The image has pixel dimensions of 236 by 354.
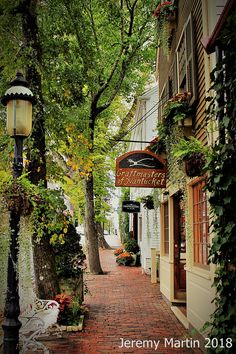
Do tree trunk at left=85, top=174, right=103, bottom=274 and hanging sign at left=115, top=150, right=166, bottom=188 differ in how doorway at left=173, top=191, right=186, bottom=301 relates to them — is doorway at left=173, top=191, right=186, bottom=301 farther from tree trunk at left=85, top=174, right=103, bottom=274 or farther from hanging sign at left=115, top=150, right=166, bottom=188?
tree trunk at left=85, top=174, right=103, bottom=274

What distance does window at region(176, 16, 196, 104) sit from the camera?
7414mm

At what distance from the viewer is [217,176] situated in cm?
405

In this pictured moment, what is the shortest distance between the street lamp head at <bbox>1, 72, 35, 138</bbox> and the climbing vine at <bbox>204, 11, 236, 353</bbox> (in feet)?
7.85

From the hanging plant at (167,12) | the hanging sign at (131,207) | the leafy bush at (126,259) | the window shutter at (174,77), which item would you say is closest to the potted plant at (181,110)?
the window shutter at (174,77)

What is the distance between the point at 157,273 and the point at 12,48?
32.7 ft

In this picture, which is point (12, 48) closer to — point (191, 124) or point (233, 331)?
point (191, 124)

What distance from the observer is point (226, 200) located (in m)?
3.94

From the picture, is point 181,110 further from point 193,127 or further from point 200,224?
point 200,224

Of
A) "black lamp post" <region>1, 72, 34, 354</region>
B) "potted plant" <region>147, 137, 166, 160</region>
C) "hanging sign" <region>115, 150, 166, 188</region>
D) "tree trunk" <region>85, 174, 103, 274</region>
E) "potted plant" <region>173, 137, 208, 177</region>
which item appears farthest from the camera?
"tree trunk" <region>85, 174, 103, 274</region>

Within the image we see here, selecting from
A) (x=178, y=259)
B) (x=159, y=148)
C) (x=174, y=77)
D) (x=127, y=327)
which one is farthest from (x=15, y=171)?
(x=178, y=259)

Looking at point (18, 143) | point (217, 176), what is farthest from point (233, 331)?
point (18, 143)

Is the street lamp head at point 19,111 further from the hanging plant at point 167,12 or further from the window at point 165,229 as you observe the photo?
the window at point 165,229

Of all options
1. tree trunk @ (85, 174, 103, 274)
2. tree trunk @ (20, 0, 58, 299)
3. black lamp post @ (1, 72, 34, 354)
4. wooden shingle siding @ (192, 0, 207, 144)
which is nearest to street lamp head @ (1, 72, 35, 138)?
black lamp post @ (1, 72, 34, 354)

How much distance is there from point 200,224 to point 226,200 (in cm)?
345
